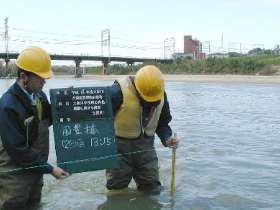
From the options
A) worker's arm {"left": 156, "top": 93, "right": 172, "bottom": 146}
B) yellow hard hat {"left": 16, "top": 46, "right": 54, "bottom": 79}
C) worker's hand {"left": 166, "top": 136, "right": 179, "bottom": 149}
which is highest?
yellow hard hat {"left": 16, "top": 46, "right": 54, "bottom": 79}

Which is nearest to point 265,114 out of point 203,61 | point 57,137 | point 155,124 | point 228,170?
point 228,170

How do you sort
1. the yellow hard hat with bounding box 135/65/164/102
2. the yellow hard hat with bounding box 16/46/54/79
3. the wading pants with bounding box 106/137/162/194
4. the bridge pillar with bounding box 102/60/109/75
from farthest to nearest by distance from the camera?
the bridge pillar with bounding box 102/60/109/75 → the wading pants with bounding box 106/137/162/194 → the yellow hard hat with bounding box 135/65/164/102 → the yellow hard hat with bounding box 16/46/54/79

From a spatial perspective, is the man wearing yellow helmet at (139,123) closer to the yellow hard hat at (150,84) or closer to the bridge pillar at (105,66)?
the yellow hard hat at (150,84)

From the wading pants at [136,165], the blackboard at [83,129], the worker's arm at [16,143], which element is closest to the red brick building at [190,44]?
the wading pants at [136,165]

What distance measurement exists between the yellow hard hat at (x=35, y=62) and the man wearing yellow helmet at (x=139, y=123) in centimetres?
114

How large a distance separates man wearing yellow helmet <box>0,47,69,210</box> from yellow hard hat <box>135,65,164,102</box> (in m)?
1.19

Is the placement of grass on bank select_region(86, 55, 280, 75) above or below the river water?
above

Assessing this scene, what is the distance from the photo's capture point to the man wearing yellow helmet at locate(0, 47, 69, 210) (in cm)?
417

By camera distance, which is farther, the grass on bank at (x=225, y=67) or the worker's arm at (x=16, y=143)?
the grass on bank at (x=225, y=67)

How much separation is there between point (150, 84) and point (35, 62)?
1436mm

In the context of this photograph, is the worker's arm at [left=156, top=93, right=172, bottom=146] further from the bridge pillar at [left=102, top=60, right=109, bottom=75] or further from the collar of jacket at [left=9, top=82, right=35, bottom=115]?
the bridge pillar at [left=102, top=60, right=109, bottom=75]

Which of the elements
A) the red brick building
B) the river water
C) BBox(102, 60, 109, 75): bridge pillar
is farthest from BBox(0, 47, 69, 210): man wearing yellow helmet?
the red brick building

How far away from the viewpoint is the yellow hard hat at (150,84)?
5.17m

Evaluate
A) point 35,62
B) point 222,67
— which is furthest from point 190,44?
point 35,62
